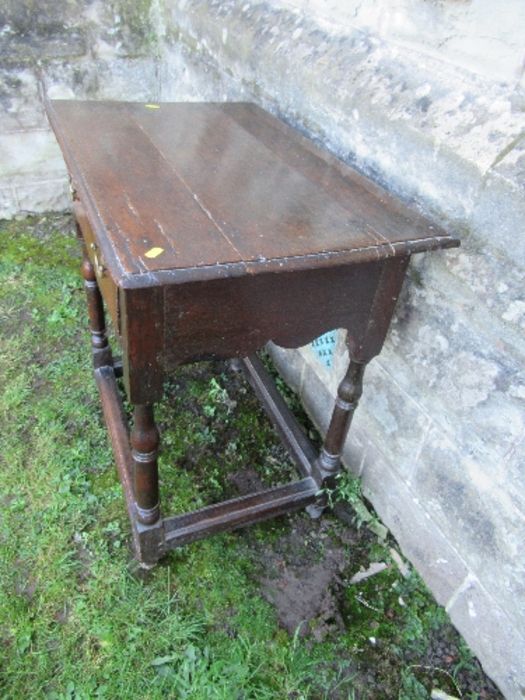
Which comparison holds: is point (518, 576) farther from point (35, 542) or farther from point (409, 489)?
point (35, 542)

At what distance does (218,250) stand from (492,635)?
1430 mm

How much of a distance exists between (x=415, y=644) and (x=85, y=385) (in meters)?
1.78

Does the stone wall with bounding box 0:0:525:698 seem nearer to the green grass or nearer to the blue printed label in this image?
the blue printed label

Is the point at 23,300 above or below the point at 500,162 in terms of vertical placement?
below

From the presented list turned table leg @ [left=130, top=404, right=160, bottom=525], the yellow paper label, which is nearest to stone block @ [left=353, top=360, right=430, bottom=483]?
turned table leg @ [left=130, top=404, right=160, bottom=525]

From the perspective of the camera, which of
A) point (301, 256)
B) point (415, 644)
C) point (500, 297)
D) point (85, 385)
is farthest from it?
point (85, 385)

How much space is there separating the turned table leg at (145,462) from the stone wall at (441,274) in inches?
32.8

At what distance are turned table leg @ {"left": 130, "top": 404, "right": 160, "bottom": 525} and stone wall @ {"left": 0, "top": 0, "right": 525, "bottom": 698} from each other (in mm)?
833

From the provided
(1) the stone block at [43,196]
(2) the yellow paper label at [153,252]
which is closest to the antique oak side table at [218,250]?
(2) the yellow paper label at [153,252]

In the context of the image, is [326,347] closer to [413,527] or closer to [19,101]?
[413,527]

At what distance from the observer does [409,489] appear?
190 centimetres

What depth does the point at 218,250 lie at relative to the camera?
118 centimetres

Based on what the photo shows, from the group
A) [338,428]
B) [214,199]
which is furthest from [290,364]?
[214,199]

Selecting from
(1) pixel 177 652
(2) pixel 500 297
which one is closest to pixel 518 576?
(2) pixel 500 297
